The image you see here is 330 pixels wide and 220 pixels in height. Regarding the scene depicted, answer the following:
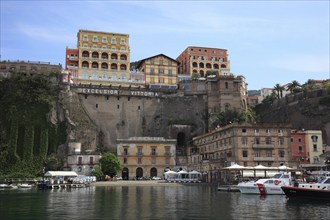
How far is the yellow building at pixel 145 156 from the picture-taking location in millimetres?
76438

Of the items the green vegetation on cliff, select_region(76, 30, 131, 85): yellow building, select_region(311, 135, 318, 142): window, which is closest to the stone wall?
select_region(76, 30, 131, 85): yellow building

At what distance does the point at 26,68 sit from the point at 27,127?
16942mm

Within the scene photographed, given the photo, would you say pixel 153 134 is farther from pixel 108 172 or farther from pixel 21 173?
pixel 21 173

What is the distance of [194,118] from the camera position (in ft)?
306

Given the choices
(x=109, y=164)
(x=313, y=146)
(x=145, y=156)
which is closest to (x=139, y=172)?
(x=145, y=156)

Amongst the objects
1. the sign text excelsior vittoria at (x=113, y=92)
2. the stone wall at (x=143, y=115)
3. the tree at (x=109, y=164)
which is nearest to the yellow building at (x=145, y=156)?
the tree at (x=109, y=164)

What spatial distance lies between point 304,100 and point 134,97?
39.6 metres

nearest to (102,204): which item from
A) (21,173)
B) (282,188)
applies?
(282,188)

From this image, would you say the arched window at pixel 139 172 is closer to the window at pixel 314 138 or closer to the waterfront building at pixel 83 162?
the waterfront building at pixel 83 162

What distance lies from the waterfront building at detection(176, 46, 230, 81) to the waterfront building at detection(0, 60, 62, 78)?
38.1 meters

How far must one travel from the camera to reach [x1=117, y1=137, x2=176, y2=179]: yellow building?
7644cm

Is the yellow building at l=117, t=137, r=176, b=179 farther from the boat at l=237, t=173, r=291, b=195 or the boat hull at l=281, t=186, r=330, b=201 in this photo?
the boat hull at l=281, t=186, r=330, b=201

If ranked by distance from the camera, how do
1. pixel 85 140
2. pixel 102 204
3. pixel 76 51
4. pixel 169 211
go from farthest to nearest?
1. pixel 76 51
2. pixel 85 140
3. pixel 102 204
4. pixel 169 211

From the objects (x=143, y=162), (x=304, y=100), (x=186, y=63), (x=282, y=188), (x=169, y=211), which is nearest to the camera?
(x=169, y=211)
